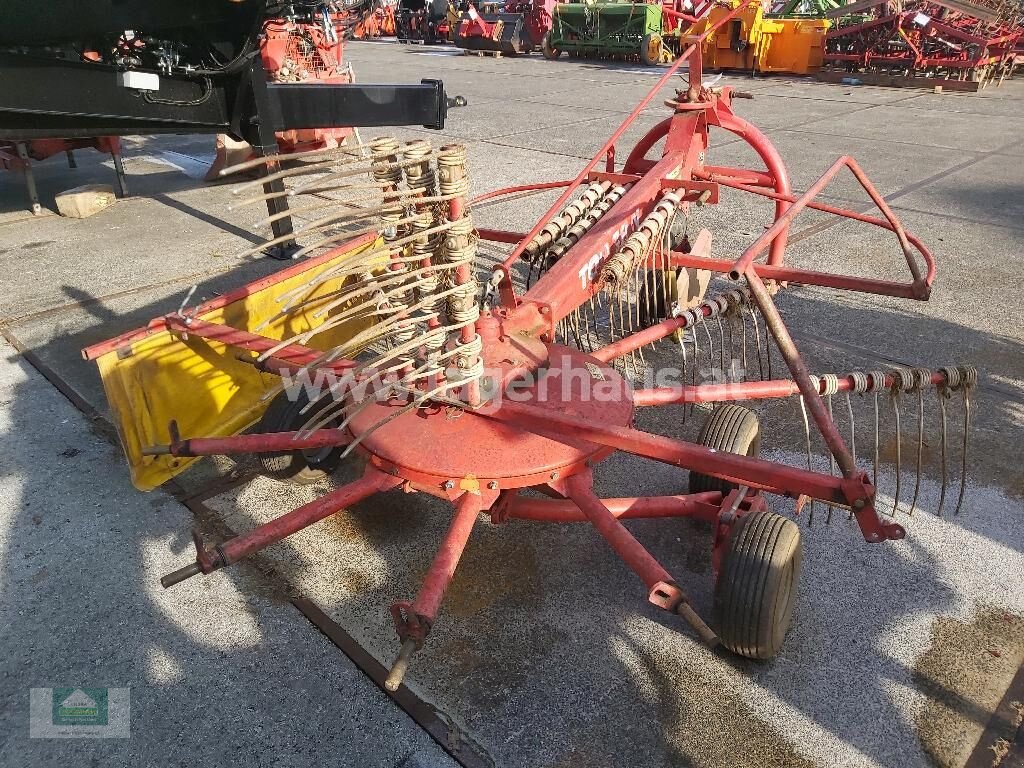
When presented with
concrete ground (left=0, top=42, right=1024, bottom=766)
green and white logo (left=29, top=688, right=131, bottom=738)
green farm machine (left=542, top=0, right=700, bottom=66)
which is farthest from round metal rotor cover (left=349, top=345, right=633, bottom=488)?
green farm machine (left=542, top=0, right=700, bottom=66)

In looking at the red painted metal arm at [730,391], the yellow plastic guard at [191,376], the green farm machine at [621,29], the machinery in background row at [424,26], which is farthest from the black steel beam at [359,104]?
the machinery in background row at [424,26]

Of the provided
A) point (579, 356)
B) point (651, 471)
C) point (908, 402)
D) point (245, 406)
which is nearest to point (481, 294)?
point (579, 356)

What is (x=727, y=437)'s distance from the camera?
2832 millimetres

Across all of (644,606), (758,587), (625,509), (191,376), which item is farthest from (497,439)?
(191,376)

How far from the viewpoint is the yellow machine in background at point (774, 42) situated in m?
14.4

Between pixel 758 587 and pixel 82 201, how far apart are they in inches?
277

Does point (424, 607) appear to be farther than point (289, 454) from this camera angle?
No

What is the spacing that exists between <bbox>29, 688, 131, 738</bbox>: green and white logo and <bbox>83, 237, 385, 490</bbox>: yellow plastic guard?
1.03m

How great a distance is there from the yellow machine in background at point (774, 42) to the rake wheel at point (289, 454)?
45.1 ft

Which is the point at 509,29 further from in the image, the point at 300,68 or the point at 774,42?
the point at 300,68

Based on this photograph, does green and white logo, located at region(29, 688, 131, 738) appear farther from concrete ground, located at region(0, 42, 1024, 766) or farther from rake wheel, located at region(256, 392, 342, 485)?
rake wheel, located at region(256, 392, 342, 485)

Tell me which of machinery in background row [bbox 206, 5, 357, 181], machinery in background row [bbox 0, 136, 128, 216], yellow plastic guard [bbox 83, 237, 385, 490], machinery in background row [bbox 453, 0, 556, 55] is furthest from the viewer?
machinery in background row [bbox 453, 0, 556, 55]

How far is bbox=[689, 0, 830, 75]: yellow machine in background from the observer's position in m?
14.4

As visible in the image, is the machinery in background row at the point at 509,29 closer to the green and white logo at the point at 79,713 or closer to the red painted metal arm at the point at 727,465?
the red painted metal arm at the point at 727,465
